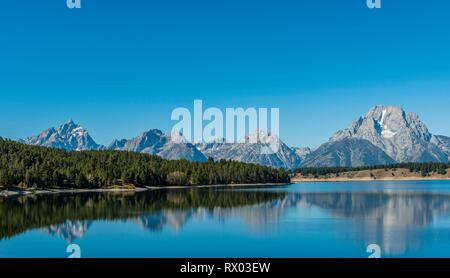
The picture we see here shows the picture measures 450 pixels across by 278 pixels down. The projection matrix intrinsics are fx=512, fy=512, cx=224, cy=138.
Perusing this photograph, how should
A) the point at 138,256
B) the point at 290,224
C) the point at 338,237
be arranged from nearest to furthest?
the point at 138,256, the point at 338,237, the point at 290,224

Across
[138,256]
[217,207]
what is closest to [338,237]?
[138,256]

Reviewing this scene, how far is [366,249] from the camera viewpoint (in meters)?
57.5

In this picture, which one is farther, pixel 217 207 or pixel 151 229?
pixel 217 207

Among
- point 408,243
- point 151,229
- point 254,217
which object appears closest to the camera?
point 408,243

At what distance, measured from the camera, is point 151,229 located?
7700 cm

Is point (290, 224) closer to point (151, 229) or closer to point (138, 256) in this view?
point (151, 229)

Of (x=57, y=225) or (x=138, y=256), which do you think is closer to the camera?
(x=138, y=256)

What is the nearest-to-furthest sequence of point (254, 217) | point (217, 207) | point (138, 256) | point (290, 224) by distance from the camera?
1. point (138, 256)
2. point (290, 224)
3. point (254, 217)
4. point (217, 207)
